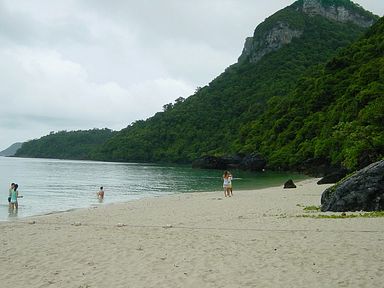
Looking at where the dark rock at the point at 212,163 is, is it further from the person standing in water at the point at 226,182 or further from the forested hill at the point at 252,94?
the person standing in water at the point at 226,182

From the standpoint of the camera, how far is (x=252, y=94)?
154 metres

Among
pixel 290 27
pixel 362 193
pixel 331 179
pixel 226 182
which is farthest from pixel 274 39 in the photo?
pixel 362 193

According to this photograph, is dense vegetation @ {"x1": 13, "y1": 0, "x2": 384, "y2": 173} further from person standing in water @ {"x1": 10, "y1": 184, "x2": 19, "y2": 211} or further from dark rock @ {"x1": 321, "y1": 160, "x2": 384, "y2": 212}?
person standing in water @ {"x1": 10, "y1": 184, "x2": 19, "y2": 211}

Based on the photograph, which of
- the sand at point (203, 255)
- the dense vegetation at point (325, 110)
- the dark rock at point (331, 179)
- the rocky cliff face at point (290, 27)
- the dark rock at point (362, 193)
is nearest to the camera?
the sand at point (203, 255)

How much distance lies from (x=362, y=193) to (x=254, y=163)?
7161 cm

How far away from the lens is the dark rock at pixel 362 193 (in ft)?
57.6

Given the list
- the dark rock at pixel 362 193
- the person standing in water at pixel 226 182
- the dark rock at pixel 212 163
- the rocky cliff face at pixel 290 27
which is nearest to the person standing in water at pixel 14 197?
the person standing in water at pixel 226 182

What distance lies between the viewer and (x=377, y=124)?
4841 cm

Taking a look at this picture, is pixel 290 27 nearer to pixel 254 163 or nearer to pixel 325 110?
pixel 325 110

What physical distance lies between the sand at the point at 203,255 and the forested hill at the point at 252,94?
9558cm

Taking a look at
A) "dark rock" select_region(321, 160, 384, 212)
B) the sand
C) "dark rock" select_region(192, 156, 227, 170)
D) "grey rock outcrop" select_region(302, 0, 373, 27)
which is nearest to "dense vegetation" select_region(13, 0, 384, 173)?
"grey rock outcrop" select_region(302, 0, 373, 27)

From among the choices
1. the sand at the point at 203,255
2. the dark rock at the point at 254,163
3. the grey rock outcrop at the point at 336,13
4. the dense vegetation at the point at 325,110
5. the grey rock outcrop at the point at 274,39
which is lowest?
the sand at the point at 203,255

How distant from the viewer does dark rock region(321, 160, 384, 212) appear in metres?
17.5

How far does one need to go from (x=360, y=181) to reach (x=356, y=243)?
7.85m
